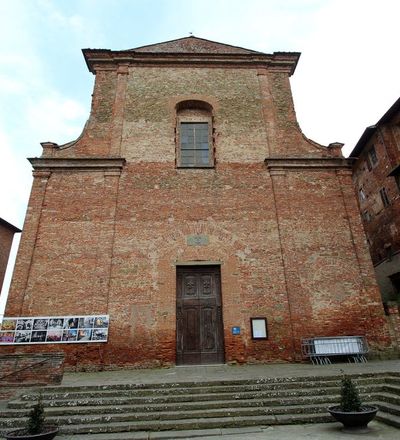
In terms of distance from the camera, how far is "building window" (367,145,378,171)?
60.8 ft

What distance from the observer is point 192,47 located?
15.1 meters

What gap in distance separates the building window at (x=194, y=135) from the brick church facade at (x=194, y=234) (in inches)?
2.2

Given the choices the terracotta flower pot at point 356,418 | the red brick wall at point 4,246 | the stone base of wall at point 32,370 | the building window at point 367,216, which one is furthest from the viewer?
the building window at point 367,216

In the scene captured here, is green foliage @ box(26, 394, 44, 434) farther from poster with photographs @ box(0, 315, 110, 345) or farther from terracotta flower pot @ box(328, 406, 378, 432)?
poster with photographs @ box(0, 315, 110, 345)

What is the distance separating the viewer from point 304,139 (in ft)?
41.5

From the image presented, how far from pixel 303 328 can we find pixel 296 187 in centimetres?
486

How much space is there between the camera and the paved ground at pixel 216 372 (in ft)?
23.1

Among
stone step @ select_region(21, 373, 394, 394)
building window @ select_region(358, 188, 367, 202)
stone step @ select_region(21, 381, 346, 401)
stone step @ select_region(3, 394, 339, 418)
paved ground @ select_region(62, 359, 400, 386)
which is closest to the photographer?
stone step @ select_region(3, 394, 339, 418)

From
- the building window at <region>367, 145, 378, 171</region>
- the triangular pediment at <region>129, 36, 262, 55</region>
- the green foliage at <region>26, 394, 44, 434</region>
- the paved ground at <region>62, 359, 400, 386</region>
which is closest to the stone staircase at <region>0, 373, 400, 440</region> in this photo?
the paved ground at <region>62, 359, 400, 386</region>

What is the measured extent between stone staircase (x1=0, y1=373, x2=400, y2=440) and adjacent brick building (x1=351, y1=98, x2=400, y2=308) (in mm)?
10869

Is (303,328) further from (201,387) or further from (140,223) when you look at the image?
(140,223)

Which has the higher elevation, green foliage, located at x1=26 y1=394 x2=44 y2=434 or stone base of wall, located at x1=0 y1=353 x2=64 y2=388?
stone base of wall, located at x1=0 y1=353 x2=64 y2=388

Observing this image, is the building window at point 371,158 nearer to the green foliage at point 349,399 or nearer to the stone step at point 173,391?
the stone step at point 173,391


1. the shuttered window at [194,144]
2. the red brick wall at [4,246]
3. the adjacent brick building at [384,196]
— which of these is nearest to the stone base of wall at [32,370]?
the shuttered window at [194,144]
